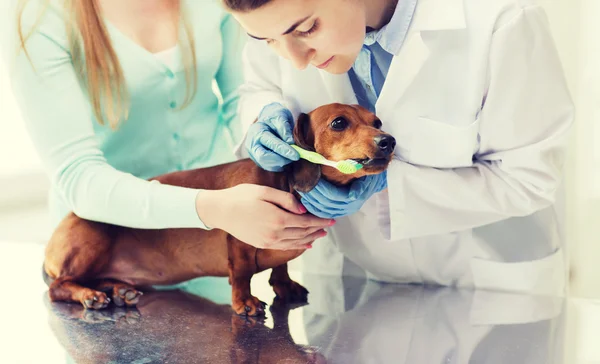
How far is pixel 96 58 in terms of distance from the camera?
4.53 ft

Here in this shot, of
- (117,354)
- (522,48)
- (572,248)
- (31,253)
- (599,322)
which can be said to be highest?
(522,48)

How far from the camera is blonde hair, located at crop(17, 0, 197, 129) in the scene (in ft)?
4.45

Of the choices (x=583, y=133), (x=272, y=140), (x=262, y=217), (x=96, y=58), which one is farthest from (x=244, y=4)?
(x=583, y=133)

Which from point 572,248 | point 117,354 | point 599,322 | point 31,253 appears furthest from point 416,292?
point 31,253

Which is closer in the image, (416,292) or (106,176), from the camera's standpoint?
(106,176)

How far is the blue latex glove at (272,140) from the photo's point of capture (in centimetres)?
118

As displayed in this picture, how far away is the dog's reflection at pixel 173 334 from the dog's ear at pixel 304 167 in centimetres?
25

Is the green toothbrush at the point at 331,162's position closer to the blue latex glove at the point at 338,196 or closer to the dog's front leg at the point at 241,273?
the blue latex glove at the point at 338,196

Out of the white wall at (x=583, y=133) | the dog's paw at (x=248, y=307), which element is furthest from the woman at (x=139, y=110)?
the white wall at (x=583, y=133)

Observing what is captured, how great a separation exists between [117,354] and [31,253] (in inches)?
32.7

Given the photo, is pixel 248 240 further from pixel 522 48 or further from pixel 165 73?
pixel 522 48

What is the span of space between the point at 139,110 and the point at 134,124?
0.10 ft

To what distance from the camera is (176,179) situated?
1397mm

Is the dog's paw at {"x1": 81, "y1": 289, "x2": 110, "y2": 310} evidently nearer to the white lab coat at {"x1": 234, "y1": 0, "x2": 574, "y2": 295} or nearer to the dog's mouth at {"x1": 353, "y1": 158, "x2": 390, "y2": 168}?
the white lab coat at {"x1": 234, "y1": 0, "x2": 574, "y2": 295}
